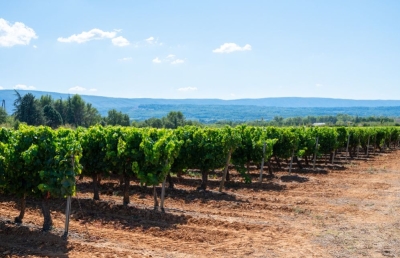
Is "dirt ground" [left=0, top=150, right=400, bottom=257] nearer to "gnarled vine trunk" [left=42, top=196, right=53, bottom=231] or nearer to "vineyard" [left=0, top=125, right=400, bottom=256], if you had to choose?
"vineyard" [left=0, top=125, right=400, bottom=256]

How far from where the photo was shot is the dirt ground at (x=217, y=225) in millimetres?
9117

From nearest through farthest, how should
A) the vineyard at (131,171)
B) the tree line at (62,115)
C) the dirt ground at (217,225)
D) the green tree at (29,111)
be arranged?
the dirt ground at (217,225)
the vineyard at (131,171)
the green tree at (29,111)
the tree line at (62,115)

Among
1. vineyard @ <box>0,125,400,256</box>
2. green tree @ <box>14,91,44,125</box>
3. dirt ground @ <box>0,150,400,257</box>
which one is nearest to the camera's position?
dirt ground @ <box>0,150,400,257</box>

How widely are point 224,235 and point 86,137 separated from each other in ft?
22.2

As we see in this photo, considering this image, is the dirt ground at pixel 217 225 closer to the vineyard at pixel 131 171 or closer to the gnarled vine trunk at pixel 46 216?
the vineyard at pixel 131 171

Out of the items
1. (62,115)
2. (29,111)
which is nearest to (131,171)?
(29,111)

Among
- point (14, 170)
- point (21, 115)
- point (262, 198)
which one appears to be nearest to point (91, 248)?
point (14, 170)

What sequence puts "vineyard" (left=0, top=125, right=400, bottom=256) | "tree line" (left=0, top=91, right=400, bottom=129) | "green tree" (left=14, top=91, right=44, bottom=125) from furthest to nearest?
"tree line" (left=0, top=91, right=400, bottom=129) < "green tree" (left=14, top=91, right=44, bottom=125) < "vineyard" (left=0, top=125, right=400, bottom=256)

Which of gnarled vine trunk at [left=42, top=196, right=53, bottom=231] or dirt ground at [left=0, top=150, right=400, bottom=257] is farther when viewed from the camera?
gnarled vine trunk at [left=42, top=196, right=53, bottom=231]

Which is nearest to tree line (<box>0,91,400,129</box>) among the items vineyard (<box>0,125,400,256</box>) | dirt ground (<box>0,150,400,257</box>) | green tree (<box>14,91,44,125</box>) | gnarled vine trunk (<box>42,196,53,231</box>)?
green tree (<box>14,91,44,125</box>)

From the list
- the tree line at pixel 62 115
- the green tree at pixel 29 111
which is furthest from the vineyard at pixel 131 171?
the green tree at pixel 29 111

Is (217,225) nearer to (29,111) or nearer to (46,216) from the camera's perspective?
(46,216)

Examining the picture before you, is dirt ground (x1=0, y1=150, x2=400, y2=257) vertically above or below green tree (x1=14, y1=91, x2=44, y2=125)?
below

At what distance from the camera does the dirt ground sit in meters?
9.12
